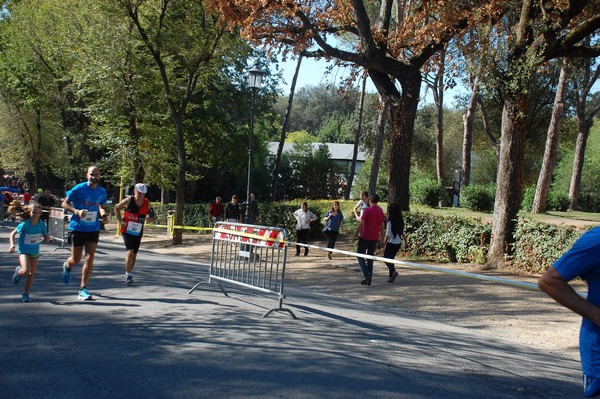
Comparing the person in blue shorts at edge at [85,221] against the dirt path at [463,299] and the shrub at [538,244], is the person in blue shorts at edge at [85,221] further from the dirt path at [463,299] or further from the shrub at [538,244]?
the shrub at [538,244]

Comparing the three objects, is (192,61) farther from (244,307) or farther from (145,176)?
(244,307)

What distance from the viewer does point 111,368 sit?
5.68m

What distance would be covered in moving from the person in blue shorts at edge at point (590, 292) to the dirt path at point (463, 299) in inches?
210

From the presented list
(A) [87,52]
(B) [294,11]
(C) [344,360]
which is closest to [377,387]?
(C) [344,360]

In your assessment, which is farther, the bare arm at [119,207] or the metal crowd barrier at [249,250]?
the bare arm at [119,207]

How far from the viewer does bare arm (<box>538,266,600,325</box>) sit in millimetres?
2831

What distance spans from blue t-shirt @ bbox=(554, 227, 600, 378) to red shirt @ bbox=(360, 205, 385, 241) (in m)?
9.85

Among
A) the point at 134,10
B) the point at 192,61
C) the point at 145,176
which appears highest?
the point at 134,10

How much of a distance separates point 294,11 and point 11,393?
12.8 m

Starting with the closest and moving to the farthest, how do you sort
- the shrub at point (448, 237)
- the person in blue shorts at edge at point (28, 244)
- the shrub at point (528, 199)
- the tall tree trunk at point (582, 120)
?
the person in blue shorts at edge at point (28, 244), the shrub at point (448, 237), the tall tree trunk at point (582, 120), the shrub at point (528, 199)

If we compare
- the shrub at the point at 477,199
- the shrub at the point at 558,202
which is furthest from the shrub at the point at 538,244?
the shrub at the point at 558,202

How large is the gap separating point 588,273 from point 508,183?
12533 millimetres

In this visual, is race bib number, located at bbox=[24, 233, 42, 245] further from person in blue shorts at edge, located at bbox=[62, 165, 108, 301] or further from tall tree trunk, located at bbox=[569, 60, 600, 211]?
tall tree trunk, located at bbox=[569, 60, 600, 211]

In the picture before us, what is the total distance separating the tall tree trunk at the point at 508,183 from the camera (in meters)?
14.6
